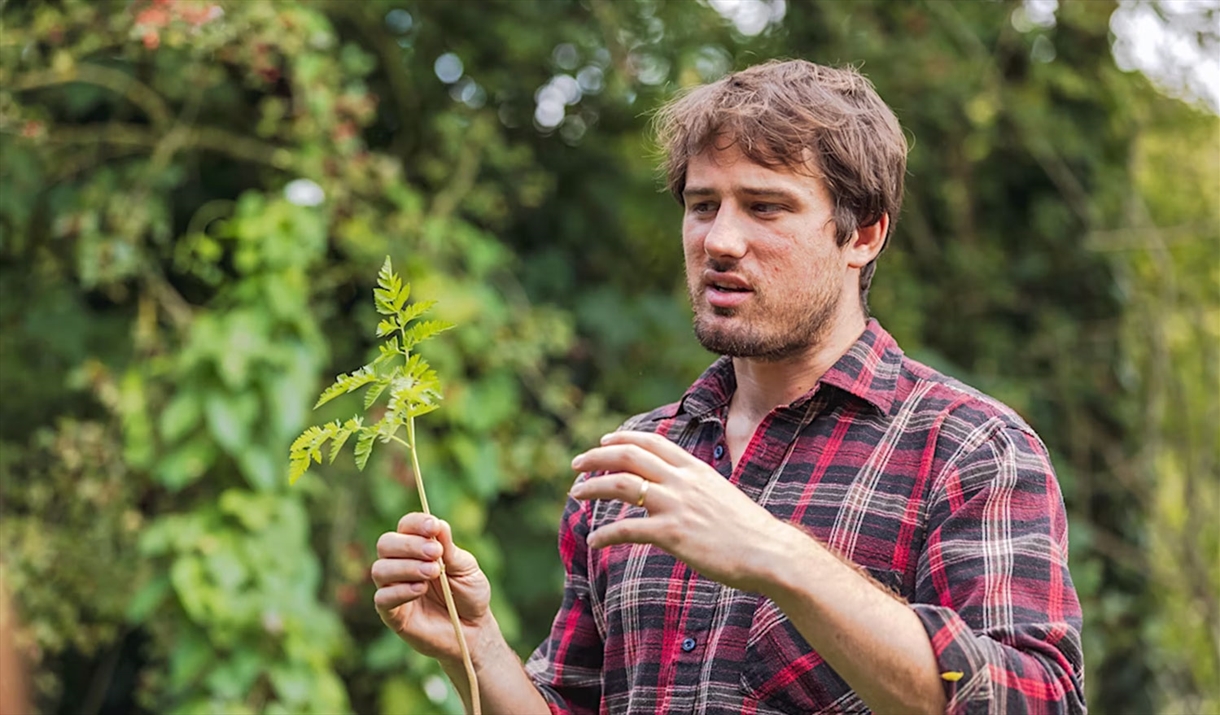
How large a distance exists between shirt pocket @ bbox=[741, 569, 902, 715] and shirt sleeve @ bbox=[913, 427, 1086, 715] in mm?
112

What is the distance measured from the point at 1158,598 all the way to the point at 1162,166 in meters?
1.88

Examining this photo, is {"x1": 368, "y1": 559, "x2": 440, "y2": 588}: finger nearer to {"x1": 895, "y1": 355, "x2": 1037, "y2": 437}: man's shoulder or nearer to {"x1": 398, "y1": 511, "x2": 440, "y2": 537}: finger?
{"x1": 398, "y1": 511, "x2": 440, "y2": 537}: finger

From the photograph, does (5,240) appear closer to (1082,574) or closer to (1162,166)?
(1082,574)

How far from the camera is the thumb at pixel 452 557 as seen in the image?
6.60 ft

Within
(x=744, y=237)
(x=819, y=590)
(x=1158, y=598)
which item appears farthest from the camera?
(x=1158, y=598)

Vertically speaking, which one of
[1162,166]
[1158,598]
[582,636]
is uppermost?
[582,636]

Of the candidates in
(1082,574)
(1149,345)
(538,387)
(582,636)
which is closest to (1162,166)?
(1149,345)

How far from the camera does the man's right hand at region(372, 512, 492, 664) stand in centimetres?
199

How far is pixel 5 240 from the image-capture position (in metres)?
4.58

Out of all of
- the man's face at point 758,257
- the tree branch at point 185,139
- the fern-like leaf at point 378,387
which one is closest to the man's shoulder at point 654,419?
the man's face at point 758,257

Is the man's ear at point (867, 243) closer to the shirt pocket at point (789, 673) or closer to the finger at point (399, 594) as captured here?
the shirt pocket at point (789, 673)

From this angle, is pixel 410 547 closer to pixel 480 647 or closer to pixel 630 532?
pixel 480 647

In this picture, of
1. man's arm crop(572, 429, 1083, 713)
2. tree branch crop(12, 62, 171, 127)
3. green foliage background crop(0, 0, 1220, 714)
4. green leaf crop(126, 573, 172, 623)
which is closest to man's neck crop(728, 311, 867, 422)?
man's arm crop(572, 429, 1083, 713)

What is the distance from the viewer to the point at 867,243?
229cm
